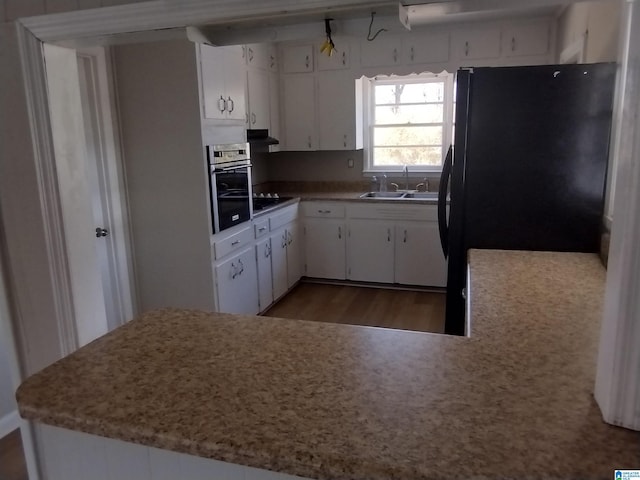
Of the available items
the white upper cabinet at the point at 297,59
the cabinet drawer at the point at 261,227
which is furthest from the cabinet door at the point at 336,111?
the cabinet drawer at the point at 261,227

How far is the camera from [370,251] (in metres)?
4.60

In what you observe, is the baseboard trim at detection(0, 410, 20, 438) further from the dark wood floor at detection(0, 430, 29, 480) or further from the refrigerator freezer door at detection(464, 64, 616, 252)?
the refrigerator freezer door at detection(464, 64, 616, 252)

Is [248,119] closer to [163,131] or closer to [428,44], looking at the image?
[163,131]

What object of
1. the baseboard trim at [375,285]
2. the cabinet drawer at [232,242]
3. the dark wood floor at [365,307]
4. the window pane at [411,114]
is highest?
the window pane at [411,114]

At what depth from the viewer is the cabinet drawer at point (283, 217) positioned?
414cm

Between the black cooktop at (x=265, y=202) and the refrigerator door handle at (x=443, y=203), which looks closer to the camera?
the refrigerator door handle at (x=443, y=203)

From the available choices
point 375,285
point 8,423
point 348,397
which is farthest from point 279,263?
point 348,397

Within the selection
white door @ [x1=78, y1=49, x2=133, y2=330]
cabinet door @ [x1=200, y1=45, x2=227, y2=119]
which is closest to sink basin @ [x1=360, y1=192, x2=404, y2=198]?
cabinet door @ [x1=200, y1=45, x2=227, y2=119]

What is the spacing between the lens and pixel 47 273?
5.27 ft

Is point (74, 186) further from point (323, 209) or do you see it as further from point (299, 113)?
point (299, 113)

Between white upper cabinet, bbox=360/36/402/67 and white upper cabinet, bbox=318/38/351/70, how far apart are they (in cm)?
13

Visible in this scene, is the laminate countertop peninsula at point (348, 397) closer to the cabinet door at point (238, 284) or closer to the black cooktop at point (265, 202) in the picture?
the cabinet door at point (238, 284)

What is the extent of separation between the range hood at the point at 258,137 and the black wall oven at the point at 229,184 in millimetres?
509

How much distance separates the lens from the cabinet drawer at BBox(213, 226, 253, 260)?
3291 millimetres
